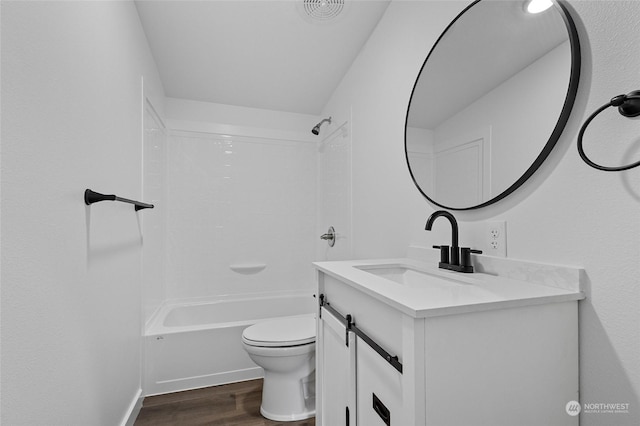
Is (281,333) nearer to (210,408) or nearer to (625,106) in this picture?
(210,408)

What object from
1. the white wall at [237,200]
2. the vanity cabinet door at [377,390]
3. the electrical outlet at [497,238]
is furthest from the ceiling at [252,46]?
the vanity cabinet door at [377,390]

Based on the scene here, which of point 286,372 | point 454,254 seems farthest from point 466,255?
point 286,372

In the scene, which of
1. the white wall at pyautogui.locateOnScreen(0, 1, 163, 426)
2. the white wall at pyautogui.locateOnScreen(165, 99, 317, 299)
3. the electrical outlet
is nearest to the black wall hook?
the electrical outlet

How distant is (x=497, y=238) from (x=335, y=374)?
75 centimetres

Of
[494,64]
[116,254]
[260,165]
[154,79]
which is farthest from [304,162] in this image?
[494,64]

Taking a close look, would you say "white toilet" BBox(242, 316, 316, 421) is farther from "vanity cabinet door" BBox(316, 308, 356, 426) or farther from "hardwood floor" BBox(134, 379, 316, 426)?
"vanity cabinet door" BBox(316, 308, 356, 426)

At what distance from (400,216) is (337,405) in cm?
91

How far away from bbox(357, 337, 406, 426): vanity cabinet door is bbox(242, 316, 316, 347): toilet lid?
34.0 inches

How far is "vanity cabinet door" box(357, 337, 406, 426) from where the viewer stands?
2.32 feet

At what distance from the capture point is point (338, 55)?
212cm

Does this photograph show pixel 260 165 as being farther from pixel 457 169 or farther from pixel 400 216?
pixel 457 169

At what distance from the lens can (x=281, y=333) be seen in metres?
1.89

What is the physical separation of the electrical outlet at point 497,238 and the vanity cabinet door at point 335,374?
0.55m

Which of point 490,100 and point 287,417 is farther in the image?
point 287,417
